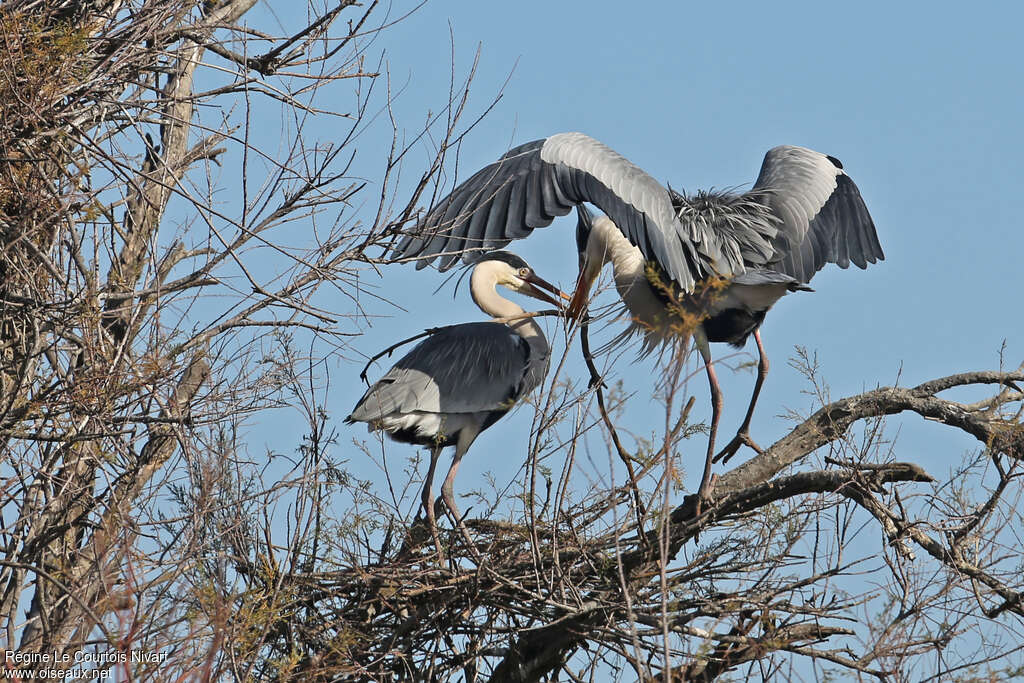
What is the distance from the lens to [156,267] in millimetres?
4762

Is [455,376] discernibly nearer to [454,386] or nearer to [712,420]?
[454,386]

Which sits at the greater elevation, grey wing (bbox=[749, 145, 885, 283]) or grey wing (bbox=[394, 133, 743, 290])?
grey wing (bbox=[749, 145, 885, 283])

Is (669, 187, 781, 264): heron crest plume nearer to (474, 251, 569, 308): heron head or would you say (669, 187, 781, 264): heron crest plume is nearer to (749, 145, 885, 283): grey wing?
(749, 145, 885, 283): grey wing

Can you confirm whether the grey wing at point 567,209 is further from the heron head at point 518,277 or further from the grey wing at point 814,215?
the heron head at point 518,277

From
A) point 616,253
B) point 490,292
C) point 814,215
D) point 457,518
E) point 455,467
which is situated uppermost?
point 490,292

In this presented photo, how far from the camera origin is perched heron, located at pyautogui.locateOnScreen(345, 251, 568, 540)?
617 cm

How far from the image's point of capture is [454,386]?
20.6ft

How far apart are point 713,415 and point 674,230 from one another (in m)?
0.82

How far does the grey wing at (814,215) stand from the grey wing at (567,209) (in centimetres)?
44

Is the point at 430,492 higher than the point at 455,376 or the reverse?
the reverse

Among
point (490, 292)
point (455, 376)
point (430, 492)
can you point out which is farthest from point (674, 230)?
point (490, 292)

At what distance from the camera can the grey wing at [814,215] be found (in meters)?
5.69

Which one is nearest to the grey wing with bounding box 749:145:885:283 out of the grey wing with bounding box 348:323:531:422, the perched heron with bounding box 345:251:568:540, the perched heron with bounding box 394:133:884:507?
the perched heron with bounding box 394:133:884:507

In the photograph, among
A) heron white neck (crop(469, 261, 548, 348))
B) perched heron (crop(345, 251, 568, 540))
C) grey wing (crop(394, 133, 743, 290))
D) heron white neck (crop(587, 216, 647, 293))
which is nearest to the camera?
grey wing (crop(394, 133, 743, 290))
